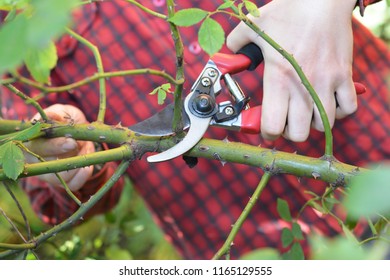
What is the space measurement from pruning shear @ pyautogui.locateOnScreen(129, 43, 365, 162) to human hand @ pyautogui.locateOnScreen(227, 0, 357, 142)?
0.05ft

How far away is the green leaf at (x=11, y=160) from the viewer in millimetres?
489

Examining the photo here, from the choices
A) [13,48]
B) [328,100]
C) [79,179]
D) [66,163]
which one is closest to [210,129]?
[79,179]

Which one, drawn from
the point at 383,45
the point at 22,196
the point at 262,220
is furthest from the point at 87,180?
the point at 383,45

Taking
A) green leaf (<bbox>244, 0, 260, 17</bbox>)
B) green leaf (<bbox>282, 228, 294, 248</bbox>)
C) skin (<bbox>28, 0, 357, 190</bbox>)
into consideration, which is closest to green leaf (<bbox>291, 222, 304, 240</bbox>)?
green leaf (<bbox>282, 228, 294, 248</bbox>)

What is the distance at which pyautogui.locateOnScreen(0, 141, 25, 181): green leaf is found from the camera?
49 centimetres

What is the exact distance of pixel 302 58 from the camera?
673 millimetres

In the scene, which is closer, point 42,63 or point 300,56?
point 42,63

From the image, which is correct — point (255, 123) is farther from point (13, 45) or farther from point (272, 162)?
point (13, 45)

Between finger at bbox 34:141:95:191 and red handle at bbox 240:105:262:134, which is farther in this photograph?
finger at bbox 34:141:95:191

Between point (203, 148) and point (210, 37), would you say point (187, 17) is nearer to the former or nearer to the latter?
point (210, 37)

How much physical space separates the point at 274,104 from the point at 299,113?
36mm

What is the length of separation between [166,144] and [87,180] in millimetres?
414

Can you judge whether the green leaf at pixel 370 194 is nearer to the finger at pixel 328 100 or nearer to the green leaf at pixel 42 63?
the green leaf at pixel 42 63

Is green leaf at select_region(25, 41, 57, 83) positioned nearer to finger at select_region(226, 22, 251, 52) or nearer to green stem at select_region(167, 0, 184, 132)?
green stem at select_region(167, 0, 184, 132)
